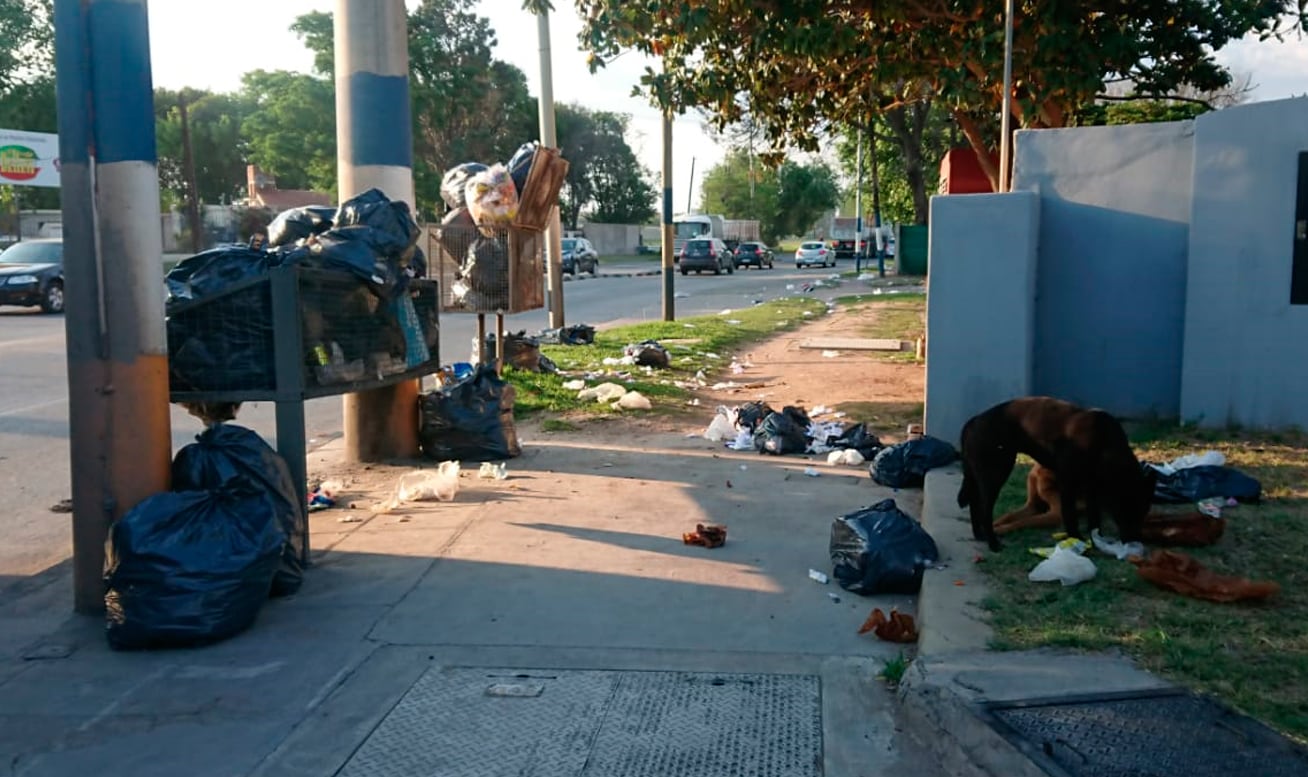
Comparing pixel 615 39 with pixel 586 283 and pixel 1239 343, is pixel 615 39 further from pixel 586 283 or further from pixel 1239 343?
pixel 586 283

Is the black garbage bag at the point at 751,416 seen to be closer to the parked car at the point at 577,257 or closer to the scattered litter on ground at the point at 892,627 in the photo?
the scattered litter on ground at the point at 892,627

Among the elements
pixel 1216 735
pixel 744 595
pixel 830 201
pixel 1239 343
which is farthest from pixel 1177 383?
pixel 830 201

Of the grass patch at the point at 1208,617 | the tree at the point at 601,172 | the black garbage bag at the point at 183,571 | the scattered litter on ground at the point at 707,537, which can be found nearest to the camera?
the grass patch at the point at 1208,617

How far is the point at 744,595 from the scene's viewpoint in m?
5.50

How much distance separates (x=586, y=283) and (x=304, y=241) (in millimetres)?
33283

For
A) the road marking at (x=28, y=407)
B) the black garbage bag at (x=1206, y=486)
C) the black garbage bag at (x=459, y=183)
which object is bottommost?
the road marking at (x=28, y=407)

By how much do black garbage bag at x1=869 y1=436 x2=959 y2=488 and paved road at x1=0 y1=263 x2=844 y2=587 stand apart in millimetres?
5019

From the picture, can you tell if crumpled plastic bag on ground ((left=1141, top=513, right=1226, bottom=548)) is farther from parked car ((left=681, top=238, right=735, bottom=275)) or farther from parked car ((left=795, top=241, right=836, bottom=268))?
parked car ((left=795, top=241, right=836, bottom=268))

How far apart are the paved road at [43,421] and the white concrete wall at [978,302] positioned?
542cm

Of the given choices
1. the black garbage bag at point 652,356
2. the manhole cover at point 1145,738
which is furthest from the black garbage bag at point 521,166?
the manhole cover at point 1145,738

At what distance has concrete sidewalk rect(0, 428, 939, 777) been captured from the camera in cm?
383

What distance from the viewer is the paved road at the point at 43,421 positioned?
686cm

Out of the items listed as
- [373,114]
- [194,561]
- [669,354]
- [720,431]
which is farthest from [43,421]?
[669,354]

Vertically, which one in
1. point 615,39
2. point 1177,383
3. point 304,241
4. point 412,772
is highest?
point 615,39
